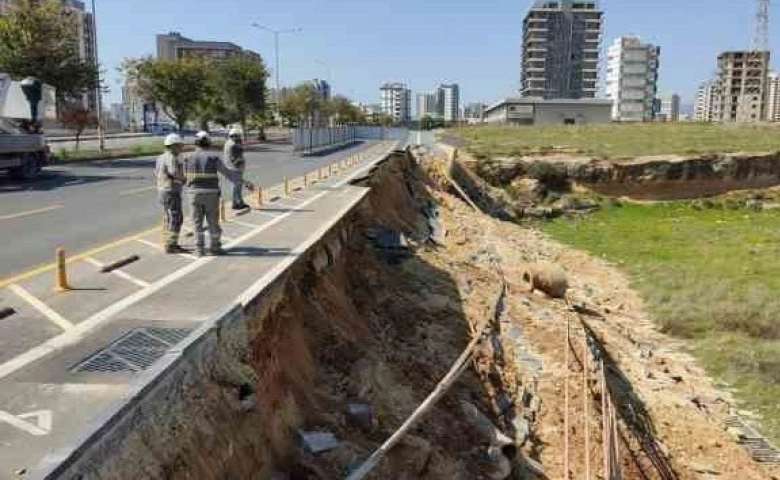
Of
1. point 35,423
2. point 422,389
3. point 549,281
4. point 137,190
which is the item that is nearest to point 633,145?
point 549,281

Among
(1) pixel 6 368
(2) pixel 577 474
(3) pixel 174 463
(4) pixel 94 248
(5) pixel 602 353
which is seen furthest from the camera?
(5) pixel 602 353

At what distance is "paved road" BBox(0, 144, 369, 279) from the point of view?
11.7 meters

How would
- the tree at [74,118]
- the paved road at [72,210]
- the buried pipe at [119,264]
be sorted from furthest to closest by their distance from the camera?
the tree at [74,118] → the paved road at [72,210] → the buried pipe at [119,264]

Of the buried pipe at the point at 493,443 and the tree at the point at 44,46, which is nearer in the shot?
the buried pipe at the point at 493,443

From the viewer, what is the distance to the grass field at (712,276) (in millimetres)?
13859

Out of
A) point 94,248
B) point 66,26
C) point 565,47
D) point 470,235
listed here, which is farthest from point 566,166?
point 565,47

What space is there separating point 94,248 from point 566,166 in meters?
33.0

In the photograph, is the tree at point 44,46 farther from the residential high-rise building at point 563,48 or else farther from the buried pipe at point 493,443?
the residential high-rise building at point 563,48

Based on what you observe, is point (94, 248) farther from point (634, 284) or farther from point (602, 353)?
point (634, 284)

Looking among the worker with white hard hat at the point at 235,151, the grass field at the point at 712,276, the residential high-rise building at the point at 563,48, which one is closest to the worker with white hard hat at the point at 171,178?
the worker with white hard hat at the point at 235,151

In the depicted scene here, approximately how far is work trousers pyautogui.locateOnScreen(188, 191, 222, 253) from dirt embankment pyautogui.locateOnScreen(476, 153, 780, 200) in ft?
104

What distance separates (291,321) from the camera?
8.59 meters

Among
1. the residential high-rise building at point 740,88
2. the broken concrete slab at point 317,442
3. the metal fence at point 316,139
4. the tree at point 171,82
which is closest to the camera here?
the broken concrete slab at point 317,442

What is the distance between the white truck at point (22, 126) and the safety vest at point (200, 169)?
583 inches
